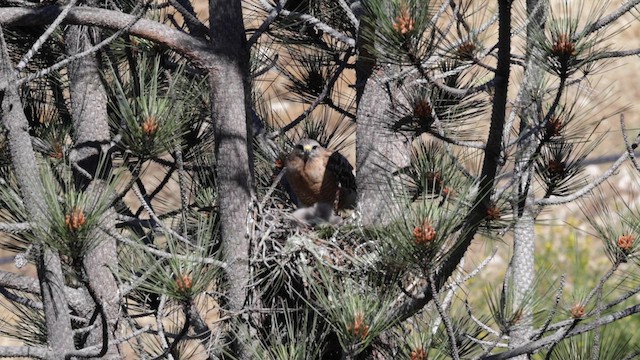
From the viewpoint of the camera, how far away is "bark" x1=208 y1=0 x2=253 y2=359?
2751mm

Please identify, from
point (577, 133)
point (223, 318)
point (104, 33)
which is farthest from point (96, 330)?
point (577, 133)

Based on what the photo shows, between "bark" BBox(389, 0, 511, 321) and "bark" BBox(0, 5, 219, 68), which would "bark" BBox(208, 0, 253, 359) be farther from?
"bark" BBox(389, 0, 511, 321)

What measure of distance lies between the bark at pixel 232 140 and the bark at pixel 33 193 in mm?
513

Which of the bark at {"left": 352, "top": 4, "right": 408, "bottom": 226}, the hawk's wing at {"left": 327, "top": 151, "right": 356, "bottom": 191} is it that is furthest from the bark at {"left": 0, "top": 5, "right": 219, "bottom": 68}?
the hawk's wing at {"left": 327, "top": 151, "right": 356, "bottom": 191}

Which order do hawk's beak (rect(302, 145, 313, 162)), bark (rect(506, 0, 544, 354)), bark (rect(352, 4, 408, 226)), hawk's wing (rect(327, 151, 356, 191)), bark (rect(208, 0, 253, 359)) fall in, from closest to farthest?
bark (rect(506, 0, 544, 354)) → bark (rect(208, 0, 253, 359)) → bark (rect(352, 4, 408, 226)) → hawk's beak (rect(302, 145, 313, 162)) → hawk's wing (rect(327, 151, 356, 191))

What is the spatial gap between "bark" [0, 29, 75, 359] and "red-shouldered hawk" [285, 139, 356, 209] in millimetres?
1572

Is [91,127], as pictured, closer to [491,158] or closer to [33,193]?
[33,193]

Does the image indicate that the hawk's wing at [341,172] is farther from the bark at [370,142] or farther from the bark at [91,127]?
the bark at [91,127]

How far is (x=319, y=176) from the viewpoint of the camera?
4031mm

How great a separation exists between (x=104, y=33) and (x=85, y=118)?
330mm

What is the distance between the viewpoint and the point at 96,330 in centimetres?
300

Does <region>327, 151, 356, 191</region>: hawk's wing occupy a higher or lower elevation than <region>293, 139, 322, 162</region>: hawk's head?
lower

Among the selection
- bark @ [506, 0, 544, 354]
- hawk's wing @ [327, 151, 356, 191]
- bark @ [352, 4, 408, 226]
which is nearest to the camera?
bark @ [506, 0, 544, 354]

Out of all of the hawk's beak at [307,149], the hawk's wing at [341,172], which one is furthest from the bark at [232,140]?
the hawk's wing at [341,172]
